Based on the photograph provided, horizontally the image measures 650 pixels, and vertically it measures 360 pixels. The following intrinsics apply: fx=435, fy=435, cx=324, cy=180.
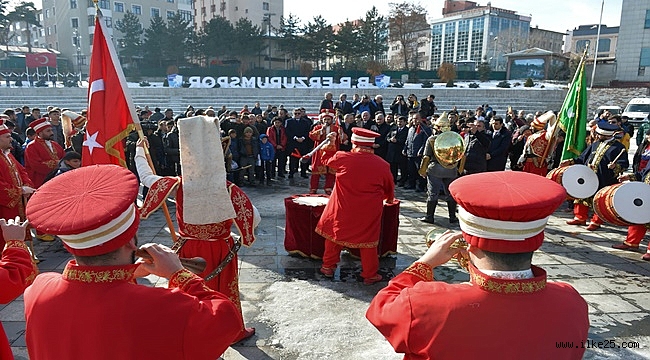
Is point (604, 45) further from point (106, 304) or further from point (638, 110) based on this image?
point (106, 304)

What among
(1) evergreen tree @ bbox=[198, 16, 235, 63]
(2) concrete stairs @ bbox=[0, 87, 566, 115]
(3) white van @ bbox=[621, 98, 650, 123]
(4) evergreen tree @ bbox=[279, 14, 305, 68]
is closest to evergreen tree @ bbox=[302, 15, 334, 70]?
(4) evergreen tree @ bbox=[279, 14, 305, 68]

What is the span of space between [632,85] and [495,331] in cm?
4525

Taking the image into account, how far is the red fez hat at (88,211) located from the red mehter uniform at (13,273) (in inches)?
28.9

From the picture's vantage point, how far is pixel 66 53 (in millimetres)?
58562

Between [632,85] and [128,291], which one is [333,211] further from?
Answer: [632,85]

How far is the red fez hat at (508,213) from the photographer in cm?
159

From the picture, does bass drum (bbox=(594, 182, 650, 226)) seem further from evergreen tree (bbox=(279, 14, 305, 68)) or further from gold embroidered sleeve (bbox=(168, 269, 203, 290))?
evergreen tree (bbox=(279, 14, 305, 68))

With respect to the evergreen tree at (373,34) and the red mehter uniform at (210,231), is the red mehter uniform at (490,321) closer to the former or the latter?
the red mehter uniform at (210,231)

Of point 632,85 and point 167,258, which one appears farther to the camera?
point 632,85

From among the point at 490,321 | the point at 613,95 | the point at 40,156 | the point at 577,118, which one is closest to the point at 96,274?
the point at 490,321

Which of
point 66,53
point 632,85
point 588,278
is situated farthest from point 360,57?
point 588,278

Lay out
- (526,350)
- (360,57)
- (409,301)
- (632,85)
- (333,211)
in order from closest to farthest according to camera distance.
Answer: (526,350), (409,301), (333,211), (632,85), (360,57)

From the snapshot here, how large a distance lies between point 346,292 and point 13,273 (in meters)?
3.41

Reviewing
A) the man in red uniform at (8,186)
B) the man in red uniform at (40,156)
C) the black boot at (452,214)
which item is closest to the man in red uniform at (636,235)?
the black boot at (452,214)
